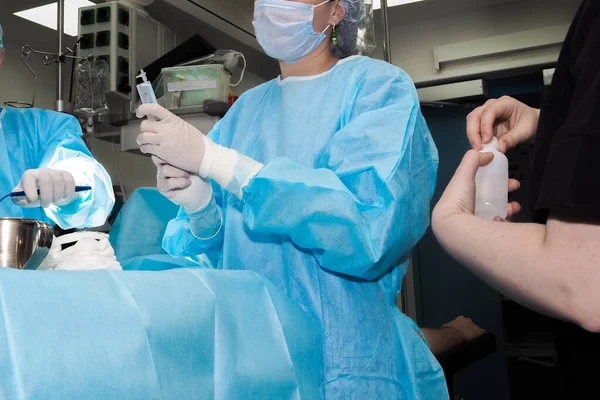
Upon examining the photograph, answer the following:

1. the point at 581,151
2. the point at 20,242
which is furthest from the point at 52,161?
the point at 581,151

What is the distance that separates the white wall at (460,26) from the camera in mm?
4016

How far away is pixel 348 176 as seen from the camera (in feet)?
3.68

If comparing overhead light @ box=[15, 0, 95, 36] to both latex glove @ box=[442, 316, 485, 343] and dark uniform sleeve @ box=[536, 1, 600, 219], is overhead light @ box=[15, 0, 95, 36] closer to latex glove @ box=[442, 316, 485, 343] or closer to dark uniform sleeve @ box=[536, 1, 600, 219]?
latex glove @ box=[442, 316, 485, 343]

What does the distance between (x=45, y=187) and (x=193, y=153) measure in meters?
0.40

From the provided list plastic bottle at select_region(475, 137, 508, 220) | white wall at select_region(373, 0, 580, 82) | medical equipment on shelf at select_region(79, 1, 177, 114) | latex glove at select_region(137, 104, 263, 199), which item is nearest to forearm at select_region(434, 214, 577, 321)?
plastic bottle at select_region(475, 137, 508, 220)

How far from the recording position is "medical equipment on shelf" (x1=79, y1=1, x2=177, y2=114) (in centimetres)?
259

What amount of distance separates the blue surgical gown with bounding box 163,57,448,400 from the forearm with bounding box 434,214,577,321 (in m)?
0.36

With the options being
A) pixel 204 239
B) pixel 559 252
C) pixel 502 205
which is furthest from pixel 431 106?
pixel 559 252

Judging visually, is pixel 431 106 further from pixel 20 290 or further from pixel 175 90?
pixel 20 290

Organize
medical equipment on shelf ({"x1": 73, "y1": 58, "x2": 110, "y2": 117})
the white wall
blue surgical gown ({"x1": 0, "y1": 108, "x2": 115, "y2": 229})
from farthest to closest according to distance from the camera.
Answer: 1. the white wall
2. medical equipment on shelf ({"x1": 73, "y1": 58, "x2": 110, "y2": 117})
3. blue surgical gown ({"x1": 0, "y1": 108, "x2": 115, "y2": 229})

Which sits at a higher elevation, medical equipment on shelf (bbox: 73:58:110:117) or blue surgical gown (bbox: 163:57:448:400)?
medical equipment on shelf (bbox: 73:58:110:117)

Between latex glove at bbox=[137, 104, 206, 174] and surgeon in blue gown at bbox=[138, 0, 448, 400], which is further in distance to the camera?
latex glove at bbox=[137, 104, 206, 174]

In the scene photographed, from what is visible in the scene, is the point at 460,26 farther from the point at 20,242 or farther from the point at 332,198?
the point at 20,242

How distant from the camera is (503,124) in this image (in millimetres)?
989
